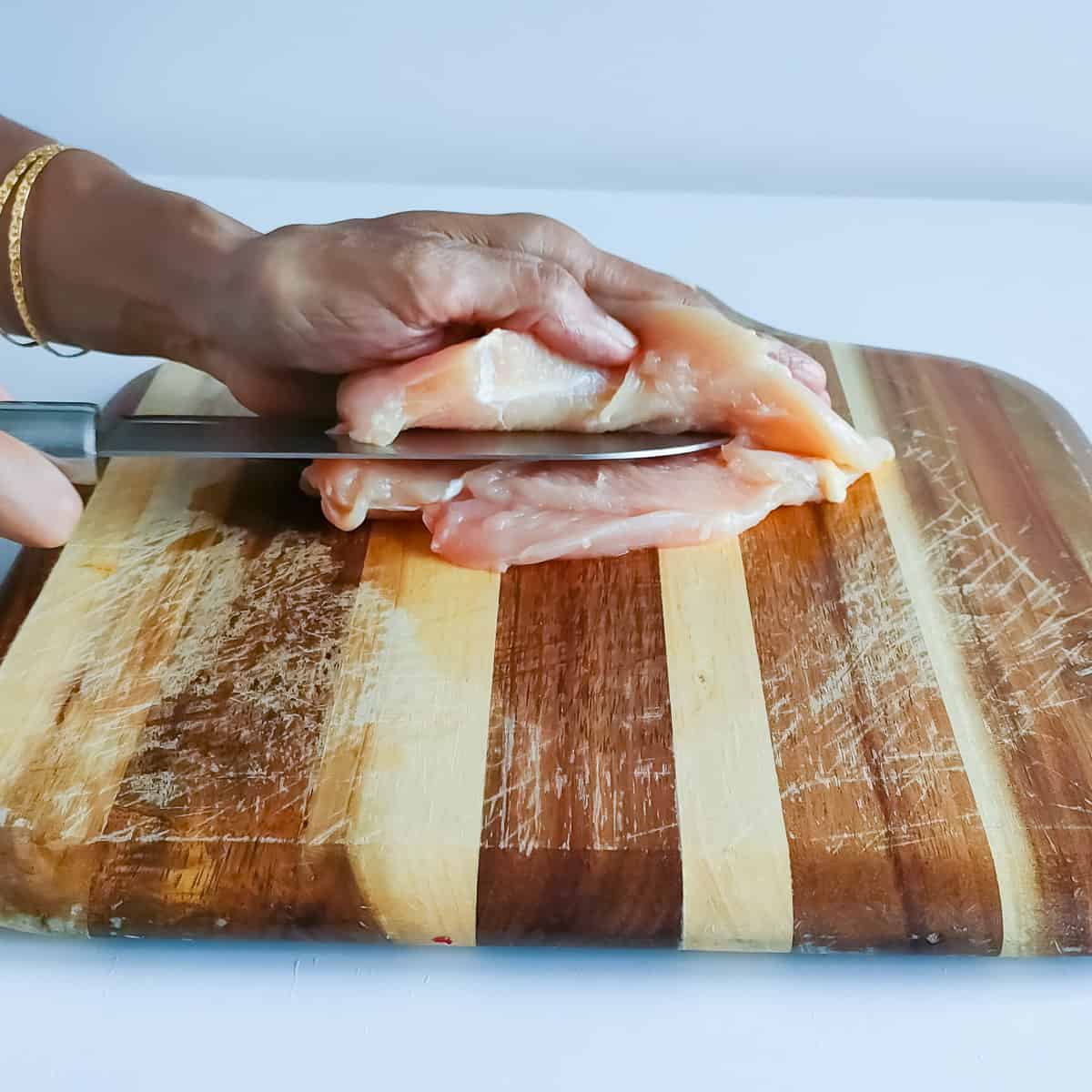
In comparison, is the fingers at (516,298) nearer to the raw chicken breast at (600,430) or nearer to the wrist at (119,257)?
the raw chicken breast at (600,430)

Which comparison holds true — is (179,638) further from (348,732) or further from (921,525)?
(921,525)

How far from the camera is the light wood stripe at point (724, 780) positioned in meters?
1.42

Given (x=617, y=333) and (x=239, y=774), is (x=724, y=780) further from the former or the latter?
(x=617, y=333)

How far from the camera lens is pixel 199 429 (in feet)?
6.27

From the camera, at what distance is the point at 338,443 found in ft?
6.24

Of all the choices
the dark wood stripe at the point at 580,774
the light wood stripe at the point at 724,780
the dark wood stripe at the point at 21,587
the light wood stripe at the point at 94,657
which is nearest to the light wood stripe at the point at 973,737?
the light wood stripe at the point at 724,780

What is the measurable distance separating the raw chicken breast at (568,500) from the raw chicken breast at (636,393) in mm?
59

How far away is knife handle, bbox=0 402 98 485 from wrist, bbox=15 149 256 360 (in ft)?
0.95

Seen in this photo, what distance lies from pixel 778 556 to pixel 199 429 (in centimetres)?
90

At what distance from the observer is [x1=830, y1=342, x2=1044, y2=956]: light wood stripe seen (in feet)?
4.66

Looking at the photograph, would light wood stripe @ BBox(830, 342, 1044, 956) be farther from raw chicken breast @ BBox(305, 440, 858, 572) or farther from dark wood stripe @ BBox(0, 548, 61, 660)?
dark wood stripe @ BBox(0, 548, 61, 660)

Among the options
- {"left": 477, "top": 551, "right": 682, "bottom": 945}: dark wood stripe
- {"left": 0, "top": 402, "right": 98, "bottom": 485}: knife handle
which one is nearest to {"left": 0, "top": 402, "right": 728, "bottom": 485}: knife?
{"left": 0, "top": 402, "right": 98, "bottom": 485}: knife handle

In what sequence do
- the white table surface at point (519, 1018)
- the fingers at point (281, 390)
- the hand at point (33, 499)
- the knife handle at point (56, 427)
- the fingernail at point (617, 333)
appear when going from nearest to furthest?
the white table surface at point (519, 1018) → the hand at point (33, 499) → the knife handle at point (56, 427) → the fingernail at point (617, 333) → the fingers at point (281, 390)

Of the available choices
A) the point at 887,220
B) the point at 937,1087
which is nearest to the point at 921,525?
the point at 937,1087
